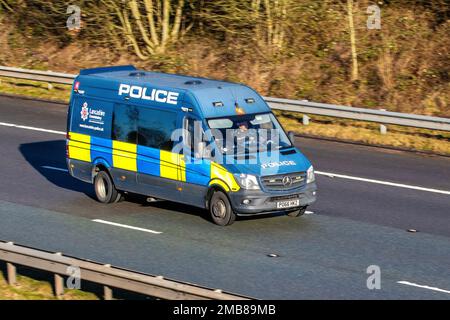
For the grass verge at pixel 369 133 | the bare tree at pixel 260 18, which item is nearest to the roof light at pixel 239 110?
the grass verge at pixel 369 133

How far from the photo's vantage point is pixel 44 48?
110ft

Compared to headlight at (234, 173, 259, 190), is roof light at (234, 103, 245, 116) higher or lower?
higher

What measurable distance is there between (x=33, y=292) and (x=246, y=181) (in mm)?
4326

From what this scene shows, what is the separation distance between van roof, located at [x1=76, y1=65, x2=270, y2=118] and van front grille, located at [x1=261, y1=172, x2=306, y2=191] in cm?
145

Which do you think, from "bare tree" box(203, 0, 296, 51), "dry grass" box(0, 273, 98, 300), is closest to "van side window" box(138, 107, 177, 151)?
"dry grass" box(0, 273, 98, 300)

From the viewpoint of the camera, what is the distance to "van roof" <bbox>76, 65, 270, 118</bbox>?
16.1 meters

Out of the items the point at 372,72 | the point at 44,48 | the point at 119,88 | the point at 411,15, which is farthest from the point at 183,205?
the point at 44,48

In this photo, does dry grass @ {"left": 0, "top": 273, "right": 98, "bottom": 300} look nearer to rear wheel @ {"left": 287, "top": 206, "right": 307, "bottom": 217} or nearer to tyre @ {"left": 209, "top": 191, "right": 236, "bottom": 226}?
tyre @ {"left": 209, "top": 191, "right": 236, "bottom": 226}

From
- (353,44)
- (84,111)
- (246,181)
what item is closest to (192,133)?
(246,181)

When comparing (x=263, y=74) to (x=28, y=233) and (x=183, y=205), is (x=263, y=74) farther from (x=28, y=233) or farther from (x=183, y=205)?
(x=28, y=233)

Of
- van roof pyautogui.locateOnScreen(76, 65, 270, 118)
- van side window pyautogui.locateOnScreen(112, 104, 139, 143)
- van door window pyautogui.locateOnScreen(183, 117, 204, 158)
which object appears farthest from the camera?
van side window pyautogui.locateOnScreen(112, 104, 139, 143)

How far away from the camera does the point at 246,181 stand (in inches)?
609

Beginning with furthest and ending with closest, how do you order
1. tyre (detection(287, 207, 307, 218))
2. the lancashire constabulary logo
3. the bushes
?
the bushes, the lancashire constabulary logo, tyre (detection(287, 207, 307, 218))

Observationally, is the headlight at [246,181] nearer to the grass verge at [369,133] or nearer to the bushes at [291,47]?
the grass verge at [369,133]
